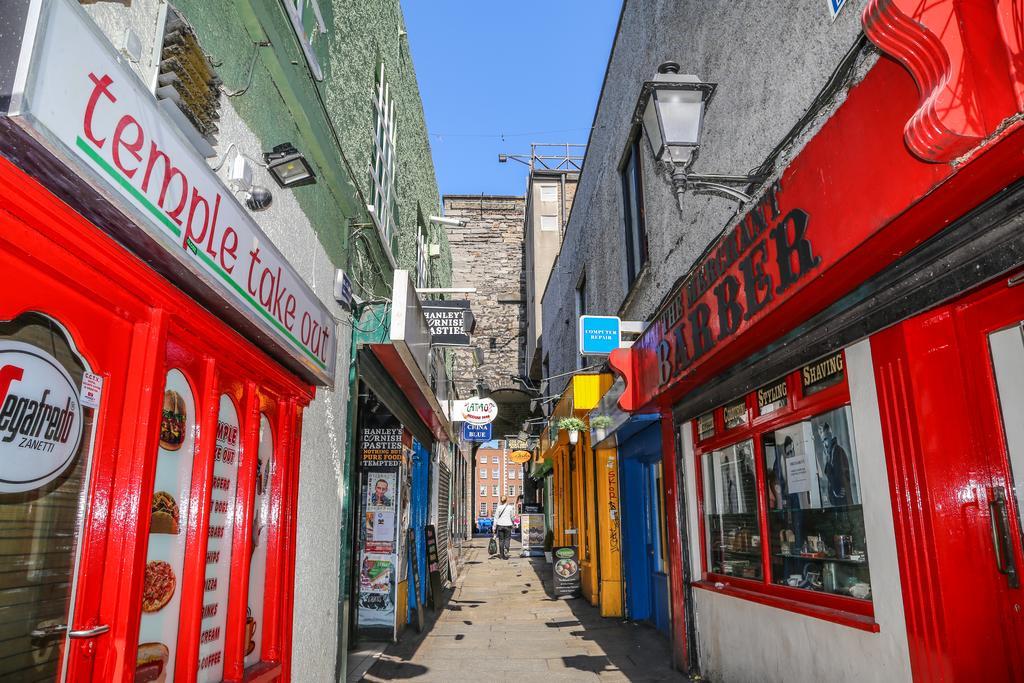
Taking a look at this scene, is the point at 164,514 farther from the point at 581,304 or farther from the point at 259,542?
the point at 581,304

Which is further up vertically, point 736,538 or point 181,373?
point 181,373

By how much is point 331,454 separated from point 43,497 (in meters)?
3.38

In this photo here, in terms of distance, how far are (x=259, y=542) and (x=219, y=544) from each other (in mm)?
541

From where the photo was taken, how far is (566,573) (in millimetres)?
12422

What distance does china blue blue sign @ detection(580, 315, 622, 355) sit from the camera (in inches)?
342

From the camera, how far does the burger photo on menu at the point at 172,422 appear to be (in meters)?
3.12

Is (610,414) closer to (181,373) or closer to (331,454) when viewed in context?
(331,454)

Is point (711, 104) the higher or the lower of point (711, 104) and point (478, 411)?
the higher

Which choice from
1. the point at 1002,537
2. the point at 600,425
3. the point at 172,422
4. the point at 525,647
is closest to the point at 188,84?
the point at 172,422

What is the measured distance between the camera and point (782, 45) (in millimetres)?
4762

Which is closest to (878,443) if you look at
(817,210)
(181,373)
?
(817,210)

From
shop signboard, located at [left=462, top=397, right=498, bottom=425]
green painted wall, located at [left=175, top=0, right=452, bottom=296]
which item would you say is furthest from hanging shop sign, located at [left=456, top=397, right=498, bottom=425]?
green painted wall, located at [left=175, top=0, right=452, bottom=296]

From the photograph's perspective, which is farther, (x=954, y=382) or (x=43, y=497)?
(x=954, y=382)

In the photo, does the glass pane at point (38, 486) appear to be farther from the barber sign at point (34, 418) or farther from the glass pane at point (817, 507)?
the glass pane at point (817, 507)
